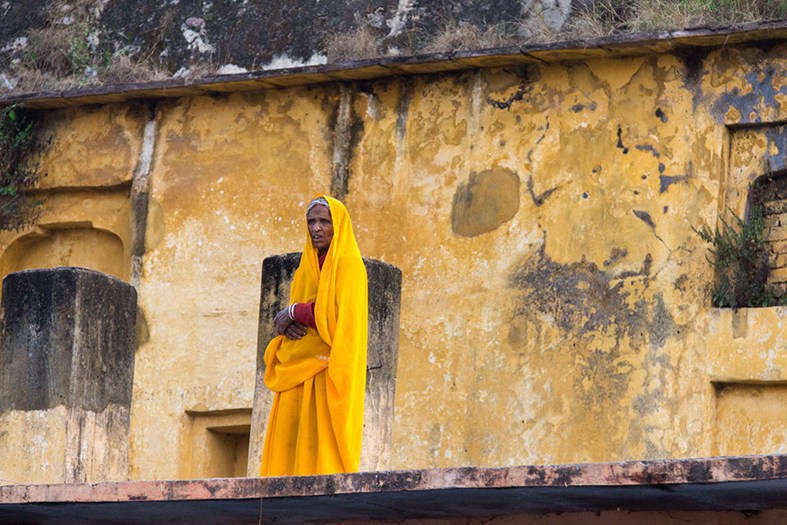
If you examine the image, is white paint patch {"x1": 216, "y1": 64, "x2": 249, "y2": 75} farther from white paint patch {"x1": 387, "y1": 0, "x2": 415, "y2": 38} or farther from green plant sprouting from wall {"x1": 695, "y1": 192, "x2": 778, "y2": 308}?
green plant sprouting from wall {"x1": 695, "y1": 192, "x2": 778, "y2": 308}

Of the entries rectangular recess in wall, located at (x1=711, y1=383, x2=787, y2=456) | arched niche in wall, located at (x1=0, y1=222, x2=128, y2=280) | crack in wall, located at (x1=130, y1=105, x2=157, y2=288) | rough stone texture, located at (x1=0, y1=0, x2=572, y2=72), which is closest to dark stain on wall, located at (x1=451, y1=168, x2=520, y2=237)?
rough stone texture, located at (x1=0, y1=0, x2=572, y2=72)

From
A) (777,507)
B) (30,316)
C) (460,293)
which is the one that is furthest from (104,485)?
(460,293)

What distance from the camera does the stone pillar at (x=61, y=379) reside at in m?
10.8

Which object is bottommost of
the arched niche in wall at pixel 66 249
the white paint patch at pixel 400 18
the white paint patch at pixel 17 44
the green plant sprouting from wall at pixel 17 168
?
the arched niche in wall at pixel 66 249

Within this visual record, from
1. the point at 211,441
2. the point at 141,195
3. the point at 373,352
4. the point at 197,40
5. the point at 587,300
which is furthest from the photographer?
the point at 197,40

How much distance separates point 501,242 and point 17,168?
12.6 ft

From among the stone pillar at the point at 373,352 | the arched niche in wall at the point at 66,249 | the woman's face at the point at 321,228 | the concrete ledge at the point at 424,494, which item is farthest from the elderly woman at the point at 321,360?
the arched niche in wall at the point at 66,249

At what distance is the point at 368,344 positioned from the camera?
10719 millimetres

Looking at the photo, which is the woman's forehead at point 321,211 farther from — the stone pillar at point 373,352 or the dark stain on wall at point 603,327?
the dark stain on wall at point 603,327

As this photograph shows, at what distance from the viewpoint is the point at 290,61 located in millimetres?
14680

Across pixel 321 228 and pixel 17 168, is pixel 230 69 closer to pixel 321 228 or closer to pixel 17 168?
pixel 17 168

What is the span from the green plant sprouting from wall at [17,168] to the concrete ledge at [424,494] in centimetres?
669

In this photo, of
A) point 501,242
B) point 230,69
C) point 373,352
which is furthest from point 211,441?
point 373,352

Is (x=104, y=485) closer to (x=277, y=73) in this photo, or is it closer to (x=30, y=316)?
(x=30, y=316)
